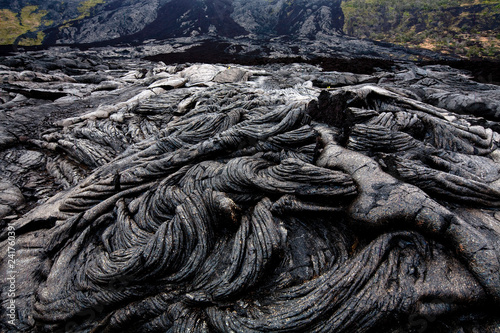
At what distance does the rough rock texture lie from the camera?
3.39 m

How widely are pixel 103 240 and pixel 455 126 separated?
11.0 metres

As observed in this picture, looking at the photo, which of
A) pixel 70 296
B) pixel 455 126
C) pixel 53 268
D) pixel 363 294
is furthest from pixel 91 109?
pixel 455 126

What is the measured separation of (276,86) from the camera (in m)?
15.3

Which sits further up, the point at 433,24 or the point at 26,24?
the point at 433,24

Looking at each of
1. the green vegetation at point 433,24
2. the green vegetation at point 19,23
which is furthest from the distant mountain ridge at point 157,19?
the green vegetation at point 433,24

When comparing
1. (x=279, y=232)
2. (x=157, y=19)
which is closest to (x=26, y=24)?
(x=157, y=19)

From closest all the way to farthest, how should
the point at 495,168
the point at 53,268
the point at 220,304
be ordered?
the point at 220,304, the point at 53,268, the point at 495,168

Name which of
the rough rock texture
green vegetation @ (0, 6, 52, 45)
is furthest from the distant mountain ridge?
the rough rock texture

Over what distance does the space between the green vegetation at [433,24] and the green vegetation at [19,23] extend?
85.4m

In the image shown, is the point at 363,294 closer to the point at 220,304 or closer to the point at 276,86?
the point at 220,304

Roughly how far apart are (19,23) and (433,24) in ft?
347

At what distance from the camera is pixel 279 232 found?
4520 mm

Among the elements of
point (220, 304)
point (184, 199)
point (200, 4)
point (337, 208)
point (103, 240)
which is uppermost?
point (200, 4)

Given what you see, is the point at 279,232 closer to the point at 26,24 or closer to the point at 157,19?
the point at 157,19
